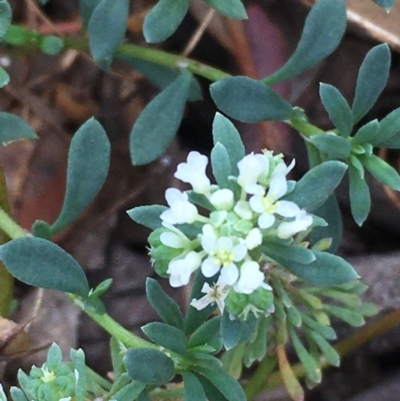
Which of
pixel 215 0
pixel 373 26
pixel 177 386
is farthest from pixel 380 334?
pixel 215 0

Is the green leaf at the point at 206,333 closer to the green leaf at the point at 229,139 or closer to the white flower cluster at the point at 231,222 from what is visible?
the white flower cluster at the point at 231,222

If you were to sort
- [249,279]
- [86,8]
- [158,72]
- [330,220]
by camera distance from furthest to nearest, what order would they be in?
[158,72]
[86,8]
[330,220]
[249,279]

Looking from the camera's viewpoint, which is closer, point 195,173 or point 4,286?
point 195,173

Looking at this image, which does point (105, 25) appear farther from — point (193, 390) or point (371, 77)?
point (193, 390)

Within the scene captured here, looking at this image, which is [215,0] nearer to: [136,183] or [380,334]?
[136,183]

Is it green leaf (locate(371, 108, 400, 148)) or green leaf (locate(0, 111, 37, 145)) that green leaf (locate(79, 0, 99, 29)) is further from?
green leaf (locate(371, 108, 400, 148))

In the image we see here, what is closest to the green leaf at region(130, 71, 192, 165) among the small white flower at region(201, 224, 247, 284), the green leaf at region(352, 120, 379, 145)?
the green leaf at region(352, 120, 379, 145)

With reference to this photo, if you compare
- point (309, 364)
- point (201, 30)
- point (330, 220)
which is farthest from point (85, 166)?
point (201, 30)
